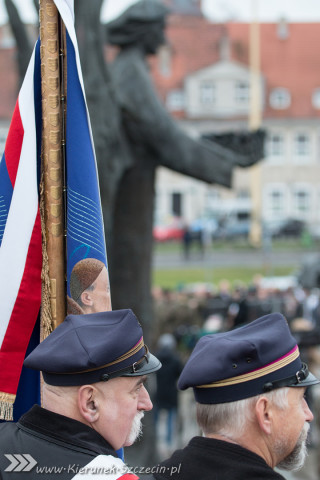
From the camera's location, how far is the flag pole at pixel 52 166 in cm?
259

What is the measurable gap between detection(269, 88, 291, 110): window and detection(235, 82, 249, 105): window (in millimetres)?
1191

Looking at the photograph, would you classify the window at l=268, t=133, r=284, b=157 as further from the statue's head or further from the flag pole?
the flag pole

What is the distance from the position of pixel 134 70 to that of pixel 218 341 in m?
3.08

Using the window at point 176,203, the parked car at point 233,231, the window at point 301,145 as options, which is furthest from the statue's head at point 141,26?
the window at point 176,203

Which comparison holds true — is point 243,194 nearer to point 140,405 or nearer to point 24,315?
point 24,315

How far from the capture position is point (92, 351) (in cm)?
216

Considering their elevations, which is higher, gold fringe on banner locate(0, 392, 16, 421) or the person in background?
gold fringe on banner locate(0, 392, 16, 421)

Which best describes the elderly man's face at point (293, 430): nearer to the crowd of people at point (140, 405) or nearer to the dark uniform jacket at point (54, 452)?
the crowd of people at point (140, 405)

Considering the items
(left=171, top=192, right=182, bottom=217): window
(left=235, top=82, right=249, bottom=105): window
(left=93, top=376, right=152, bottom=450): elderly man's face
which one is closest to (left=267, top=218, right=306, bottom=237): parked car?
(left=235, top=82, right=249, bottom=105): window

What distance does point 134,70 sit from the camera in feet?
16.9

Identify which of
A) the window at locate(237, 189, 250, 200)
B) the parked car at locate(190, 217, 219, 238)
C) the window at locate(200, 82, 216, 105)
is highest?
the window at locate(200, 82, 216, 105)

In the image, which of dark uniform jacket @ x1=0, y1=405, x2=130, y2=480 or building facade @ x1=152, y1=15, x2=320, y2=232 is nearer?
dark uniform jacket @ x1=0, y1=405, x2=130, y2=480

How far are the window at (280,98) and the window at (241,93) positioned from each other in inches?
46.9

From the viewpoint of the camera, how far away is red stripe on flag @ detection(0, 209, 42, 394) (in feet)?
8.89
